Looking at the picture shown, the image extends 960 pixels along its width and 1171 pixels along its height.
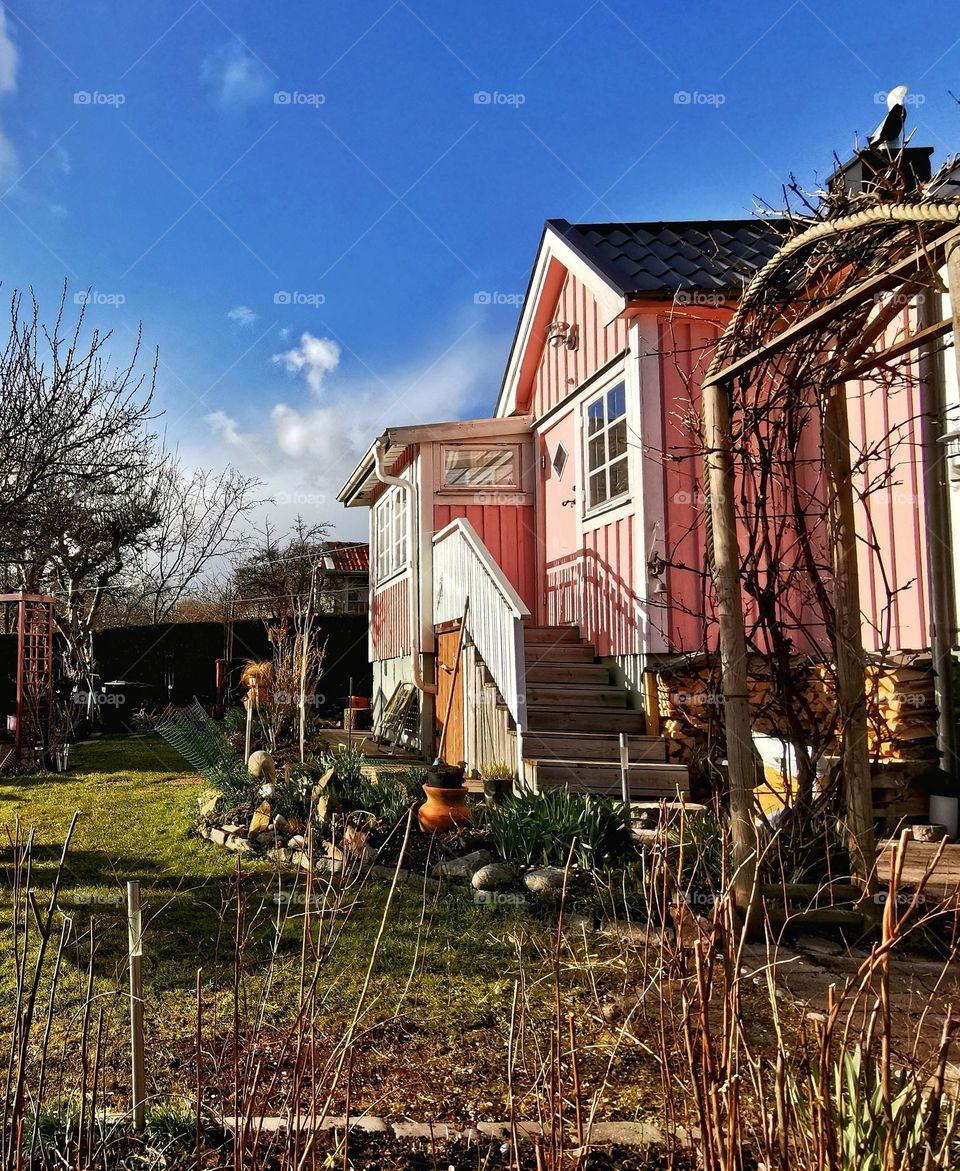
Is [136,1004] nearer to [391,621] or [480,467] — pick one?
[480,467]

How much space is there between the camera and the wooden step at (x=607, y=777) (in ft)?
20.9

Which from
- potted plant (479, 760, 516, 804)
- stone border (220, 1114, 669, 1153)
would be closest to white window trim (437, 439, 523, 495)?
potted plant (479, 760, 516, 804)

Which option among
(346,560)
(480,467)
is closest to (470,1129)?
(480,467)

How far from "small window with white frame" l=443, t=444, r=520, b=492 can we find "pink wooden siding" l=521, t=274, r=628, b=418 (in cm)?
68

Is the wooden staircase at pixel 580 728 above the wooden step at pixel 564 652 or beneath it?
beneath

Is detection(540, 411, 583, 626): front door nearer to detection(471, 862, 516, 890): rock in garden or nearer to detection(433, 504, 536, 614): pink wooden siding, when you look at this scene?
detection(433, 504, 536, 614): pink wooden siding

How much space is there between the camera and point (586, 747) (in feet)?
22.3

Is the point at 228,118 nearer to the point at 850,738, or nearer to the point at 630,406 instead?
the point at 630,406

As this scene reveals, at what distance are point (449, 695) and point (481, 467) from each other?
3.11 meters

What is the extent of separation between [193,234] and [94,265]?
2.01m

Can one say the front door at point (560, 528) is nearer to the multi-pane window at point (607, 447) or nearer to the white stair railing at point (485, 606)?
the multi-pane window at point (607, 447)

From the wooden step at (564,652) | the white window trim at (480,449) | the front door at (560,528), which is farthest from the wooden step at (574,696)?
the white window trim at (480,449)

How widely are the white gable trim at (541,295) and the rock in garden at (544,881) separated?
483cm

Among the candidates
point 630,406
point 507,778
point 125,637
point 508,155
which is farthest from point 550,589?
point 125,637
